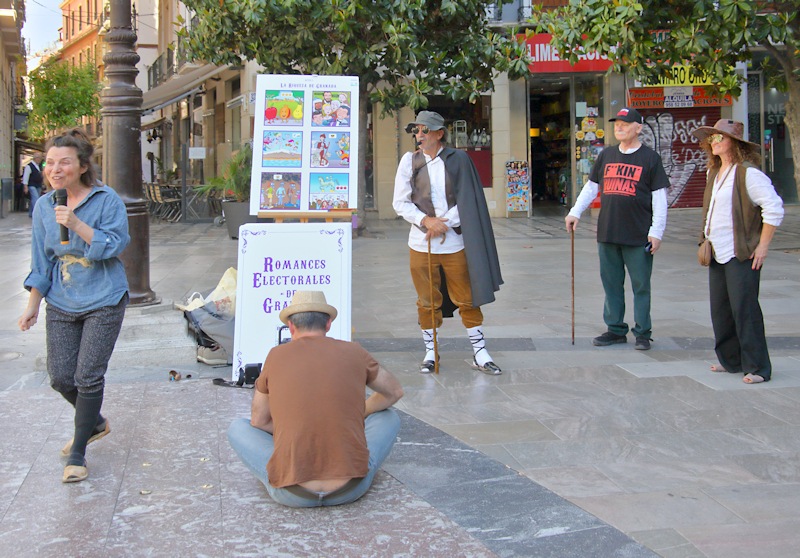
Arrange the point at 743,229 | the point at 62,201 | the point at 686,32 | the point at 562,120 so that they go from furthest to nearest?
the point at 562,120 < the point at 686,32 < the point at 743,229 < the point at 62,201

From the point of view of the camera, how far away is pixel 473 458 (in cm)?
479

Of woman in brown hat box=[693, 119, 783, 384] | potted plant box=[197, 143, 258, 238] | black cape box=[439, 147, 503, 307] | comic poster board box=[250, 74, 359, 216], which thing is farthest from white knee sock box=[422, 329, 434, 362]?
potted plant box=[197, 143, 258, 238]

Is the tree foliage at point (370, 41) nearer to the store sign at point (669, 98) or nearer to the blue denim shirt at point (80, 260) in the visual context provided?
the store sign at point (669, 98)

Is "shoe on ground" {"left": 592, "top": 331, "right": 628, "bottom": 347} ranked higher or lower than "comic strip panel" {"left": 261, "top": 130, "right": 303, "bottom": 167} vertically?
lower

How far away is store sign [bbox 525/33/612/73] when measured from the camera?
2086 cm

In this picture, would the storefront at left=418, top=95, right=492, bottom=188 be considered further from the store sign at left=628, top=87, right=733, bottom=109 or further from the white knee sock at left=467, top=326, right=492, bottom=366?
the white knee sock at left=467, top=326, right=492, bottom=366

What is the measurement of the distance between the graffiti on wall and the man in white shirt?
16.3 m

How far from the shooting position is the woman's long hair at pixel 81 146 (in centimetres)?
446

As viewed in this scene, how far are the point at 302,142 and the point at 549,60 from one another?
15522 millimetres

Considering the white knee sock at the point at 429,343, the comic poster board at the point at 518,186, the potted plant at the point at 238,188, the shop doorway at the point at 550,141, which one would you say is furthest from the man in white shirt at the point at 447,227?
the shop doorway at the point at 550,141

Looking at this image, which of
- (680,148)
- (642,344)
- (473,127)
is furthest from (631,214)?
(680,148)

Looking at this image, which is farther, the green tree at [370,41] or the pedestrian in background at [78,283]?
the green tree at [370,41]

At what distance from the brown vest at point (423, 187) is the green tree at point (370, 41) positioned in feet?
27.2

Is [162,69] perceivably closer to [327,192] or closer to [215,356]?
[215,356]
